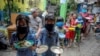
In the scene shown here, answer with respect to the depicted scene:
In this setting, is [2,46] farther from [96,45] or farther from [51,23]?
[96,45]

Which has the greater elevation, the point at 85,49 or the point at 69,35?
the point at 69,35

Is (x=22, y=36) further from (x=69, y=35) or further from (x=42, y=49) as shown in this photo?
(x=69, y=35)

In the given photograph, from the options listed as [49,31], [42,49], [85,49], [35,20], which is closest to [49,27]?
[49,31]

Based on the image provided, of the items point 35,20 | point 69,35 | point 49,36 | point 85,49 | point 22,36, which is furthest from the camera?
point 85,49

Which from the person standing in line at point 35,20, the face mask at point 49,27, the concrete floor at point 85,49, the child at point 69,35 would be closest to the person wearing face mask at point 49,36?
the face mask at point 49,27

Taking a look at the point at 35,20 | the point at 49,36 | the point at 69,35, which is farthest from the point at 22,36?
the point at 69,35

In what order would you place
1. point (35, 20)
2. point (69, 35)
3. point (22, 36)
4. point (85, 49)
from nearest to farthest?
1. point (22, 36)
2. point (35, 20)
3. point (69, 35)
4. point (85, 49)

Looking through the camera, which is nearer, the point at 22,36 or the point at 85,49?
the point at 22,36

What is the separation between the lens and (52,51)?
259 cm

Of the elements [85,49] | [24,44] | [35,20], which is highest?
[35,20]

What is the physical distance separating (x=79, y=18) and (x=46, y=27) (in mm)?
853

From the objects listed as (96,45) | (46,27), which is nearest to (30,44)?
(46,27)

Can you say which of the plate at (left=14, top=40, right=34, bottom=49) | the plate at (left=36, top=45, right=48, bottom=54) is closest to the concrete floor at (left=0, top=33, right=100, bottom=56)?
the plate at (left=36, top=45, right=48, bottom=54)

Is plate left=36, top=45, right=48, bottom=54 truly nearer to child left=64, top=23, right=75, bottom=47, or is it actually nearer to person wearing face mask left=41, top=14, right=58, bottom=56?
person wearing face mask left=41, top=14, right=58, bottom=56
